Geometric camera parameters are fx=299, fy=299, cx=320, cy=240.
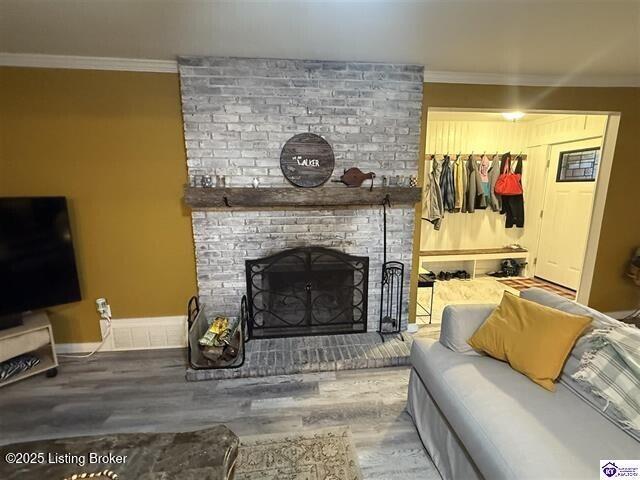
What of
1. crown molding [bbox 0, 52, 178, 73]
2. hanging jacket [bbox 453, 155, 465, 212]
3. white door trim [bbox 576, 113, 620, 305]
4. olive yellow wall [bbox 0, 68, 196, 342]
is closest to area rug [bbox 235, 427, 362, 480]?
olive yellow wall [bbox 0, 68, 196, 342]

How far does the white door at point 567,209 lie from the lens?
3840 mm

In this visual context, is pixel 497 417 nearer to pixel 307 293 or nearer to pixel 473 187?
pixel 307 293

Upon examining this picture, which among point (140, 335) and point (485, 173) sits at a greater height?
point (485, 173)

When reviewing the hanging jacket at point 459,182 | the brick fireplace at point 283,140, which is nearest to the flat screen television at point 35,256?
the brick fireplace at point 283,140

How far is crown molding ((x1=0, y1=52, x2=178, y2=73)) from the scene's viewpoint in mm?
2160

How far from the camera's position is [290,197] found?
2.42 m

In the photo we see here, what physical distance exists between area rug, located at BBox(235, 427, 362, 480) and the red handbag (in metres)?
3.99

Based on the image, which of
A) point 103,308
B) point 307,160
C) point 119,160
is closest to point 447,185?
point 307,160

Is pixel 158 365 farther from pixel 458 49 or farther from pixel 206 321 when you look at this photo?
pixel 458 49

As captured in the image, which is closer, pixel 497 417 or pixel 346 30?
pixel 497 417

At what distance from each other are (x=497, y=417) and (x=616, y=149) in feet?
10.3

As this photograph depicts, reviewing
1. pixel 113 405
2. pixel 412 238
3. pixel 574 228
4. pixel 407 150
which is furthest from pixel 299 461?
pixel 574 228

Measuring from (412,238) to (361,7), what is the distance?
178 cm

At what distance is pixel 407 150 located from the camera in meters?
2.58
